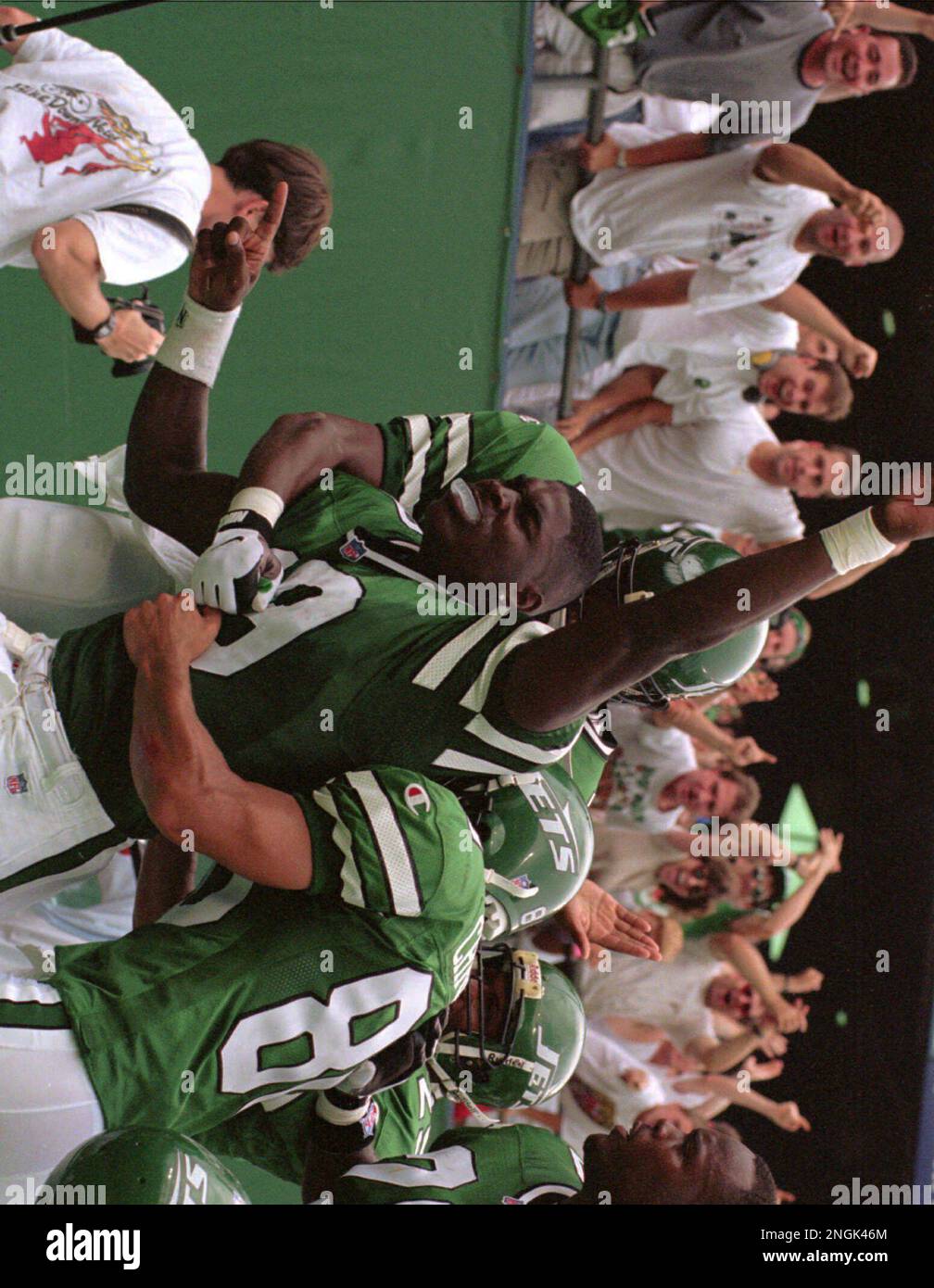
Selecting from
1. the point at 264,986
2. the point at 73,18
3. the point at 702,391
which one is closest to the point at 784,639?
the point at 702,391

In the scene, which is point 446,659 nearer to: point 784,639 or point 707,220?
point 707,220

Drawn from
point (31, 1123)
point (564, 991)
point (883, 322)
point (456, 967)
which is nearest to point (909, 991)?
point (883, 322)

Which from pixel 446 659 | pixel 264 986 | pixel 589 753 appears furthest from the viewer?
pixel 589 753

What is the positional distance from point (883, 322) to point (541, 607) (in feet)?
13.0

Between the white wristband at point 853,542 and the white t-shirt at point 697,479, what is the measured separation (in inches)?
119

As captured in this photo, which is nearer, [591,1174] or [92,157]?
[591,1174]

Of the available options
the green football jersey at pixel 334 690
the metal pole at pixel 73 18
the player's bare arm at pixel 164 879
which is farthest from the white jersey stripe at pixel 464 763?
the metal pole at pixel 73 18

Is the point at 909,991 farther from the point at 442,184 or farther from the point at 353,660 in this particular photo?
the point at 353,660

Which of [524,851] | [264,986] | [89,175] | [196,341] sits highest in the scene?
[89,175]

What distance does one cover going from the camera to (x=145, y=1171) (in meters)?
1.57

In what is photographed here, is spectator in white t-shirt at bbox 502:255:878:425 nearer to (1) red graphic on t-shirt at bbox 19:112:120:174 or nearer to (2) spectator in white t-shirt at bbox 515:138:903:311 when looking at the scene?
(2) spectator in white t-shirt at bbox 515:138:903:311

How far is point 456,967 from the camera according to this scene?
1.94m

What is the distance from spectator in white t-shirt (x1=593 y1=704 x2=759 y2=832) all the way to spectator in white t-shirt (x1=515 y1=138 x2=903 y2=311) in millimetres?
1730

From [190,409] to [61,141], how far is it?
911mm
